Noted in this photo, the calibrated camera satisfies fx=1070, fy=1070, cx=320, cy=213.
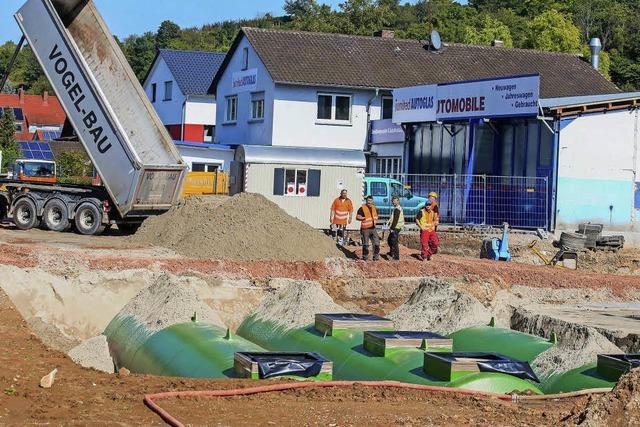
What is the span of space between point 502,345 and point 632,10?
71.8 m

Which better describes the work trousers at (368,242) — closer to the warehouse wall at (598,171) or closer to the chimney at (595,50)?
the warehouse wall at (598,171)

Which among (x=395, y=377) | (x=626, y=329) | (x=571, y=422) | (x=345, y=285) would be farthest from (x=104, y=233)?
(x=571, y=422)

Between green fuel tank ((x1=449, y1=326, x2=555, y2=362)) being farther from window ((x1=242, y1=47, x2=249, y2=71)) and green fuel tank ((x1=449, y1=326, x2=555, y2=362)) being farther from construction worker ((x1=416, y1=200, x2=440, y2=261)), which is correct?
window ((x1=242, y1=47, x2=249, y2=71))

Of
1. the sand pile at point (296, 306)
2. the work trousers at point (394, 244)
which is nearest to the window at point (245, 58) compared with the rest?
the work trousers at point (394, 244)

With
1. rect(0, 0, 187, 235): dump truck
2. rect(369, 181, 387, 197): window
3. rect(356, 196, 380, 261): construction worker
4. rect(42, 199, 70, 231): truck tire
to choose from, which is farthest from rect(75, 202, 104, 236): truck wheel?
rect(369, 181, 387, 197): window

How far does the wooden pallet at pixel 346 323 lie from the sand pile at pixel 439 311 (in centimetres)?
173

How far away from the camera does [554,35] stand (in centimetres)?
6303

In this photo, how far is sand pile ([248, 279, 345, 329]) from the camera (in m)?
15.5

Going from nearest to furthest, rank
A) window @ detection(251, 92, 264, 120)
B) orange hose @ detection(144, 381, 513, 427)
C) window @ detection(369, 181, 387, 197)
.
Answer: orange hose @ detection(144, 381, 513, 427), window @ detection(369, 181, 387, 197), window @ detection(251, 92, 264, 120)

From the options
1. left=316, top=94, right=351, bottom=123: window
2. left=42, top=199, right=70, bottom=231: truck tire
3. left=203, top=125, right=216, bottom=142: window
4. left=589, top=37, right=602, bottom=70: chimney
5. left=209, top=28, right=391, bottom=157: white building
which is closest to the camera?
left=42, top=199, right=70, bottom=231: truck tire

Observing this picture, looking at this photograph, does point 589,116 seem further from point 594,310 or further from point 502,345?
point 502,345

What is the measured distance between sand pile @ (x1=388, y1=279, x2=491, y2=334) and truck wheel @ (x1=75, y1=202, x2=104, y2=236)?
1187 centimetres

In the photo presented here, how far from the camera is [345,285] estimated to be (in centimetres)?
2219

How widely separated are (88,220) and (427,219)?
28.7 ft
